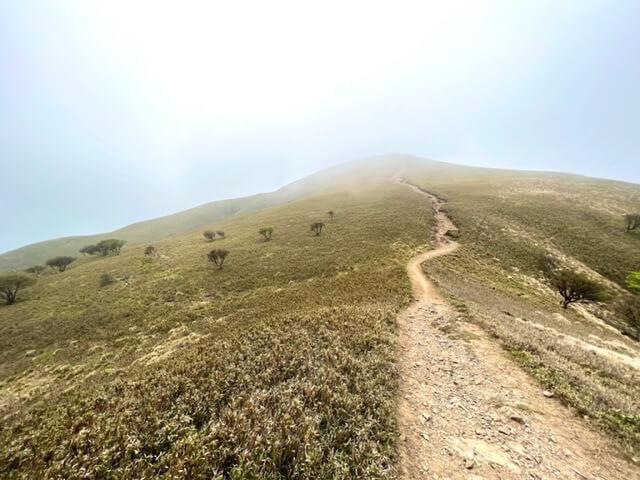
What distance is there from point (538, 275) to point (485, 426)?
97.6 feet

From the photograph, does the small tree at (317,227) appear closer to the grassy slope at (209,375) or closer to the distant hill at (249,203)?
the grassy slope at (209,375)

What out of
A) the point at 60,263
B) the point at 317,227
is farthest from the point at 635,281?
the point at 60,263

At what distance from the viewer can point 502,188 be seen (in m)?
65.6

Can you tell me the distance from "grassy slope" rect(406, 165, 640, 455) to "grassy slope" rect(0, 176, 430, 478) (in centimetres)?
489

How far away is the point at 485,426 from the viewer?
223 inches

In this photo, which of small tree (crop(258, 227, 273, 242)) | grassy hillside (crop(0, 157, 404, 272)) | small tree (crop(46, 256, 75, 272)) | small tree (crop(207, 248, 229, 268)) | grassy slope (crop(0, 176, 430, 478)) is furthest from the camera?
grassy hillside (crop(0, 157, 404, 272))

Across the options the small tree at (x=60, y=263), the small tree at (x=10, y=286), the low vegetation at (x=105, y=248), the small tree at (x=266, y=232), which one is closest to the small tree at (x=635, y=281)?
the small tree at (x=266, y=232)

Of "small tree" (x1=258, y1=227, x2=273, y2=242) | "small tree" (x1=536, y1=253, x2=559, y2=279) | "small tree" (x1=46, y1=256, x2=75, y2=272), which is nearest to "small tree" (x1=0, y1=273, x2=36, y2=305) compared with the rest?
"small tree" (x1=46, y1=256, x2=75, y2=272)

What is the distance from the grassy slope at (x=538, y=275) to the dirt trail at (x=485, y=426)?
0.73 meters

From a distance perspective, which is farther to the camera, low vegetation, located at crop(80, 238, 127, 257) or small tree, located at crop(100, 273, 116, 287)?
low vegetation, located at crop(80, 238, 127, 257)

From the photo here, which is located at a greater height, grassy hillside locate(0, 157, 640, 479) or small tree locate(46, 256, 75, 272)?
small tree locate(46, 256, 75, 272)

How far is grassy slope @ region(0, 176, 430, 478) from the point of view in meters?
4.61

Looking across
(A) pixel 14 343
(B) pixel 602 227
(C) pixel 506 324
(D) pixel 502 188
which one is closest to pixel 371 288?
(C) pixel 506 324

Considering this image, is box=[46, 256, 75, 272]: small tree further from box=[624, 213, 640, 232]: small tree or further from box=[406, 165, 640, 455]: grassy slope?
box=[624, 213, 640, 232]: small tree
